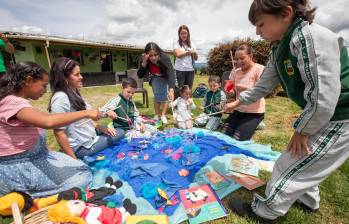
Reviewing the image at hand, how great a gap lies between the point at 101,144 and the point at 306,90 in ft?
9.16

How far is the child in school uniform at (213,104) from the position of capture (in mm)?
4500

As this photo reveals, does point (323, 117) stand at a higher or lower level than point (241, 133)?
higher

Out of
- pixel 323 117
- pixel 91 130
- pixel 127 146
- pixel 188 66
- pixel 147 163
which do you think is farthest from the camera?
pixel 188 66

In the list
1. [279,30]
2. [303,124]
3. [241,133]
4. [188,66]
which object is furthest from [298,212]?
[188,66]

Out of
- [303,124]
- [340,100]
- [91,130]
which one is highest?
[340,100]

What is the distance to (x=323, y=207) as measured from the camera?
2.13 m

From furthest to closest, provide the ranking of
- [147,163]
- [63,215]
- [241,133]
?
[241,133]
[147,163]
[63,215]

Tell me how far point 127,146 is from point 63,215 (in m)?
1.77

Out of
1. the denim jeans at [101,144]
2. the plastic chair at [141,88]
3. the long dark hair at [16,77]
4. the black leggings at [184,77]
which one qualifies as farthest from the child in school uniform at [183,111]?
the long dark hair at [16,77]

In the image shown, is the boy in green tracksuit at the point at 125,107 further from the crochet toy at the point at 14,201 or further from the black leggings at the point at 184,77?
the crochet toy at the point at 14,201

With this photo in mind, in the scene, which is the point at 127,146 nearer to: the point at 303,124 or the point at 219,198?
the point at 219,198

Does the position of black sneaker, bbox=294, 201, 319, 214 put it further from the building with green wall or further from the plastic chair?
the building with green wall

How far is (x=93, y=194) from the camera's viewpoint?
223 cm

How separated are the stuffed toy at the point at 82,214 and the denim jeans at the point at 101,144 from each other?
4.23 feet
